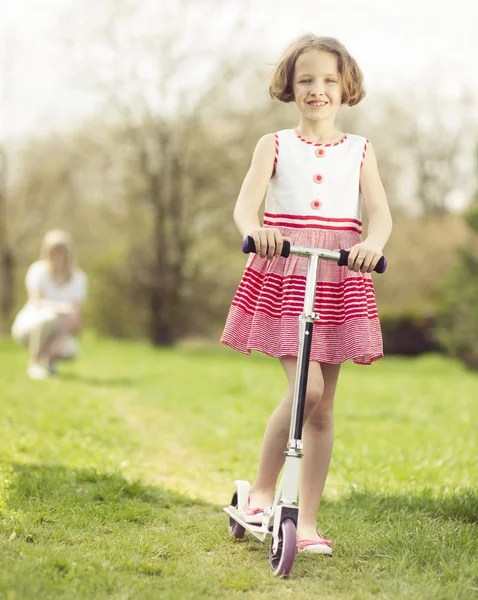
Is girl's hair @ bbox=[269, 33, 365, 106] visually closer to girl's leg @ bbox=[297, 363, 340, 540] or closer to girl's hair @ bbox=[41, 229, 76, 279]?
girl's leg @ bbox=[297, 363, 340, 540]

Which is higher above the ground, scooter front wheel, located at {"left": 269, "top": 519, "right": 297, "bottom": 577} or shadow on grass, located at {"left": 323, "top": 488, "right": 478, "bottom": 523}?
scooter front wheel, located at {"left": 269, "top": 519, "right": 297, "bottom": 577}

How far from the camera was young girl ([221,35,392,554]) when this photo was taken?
331cm

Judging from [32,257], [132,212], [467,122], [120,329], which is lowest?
[120,329]

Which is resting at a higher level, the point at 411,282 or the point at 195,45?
the point at 195,45

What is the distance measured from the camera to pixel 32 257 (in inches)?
950

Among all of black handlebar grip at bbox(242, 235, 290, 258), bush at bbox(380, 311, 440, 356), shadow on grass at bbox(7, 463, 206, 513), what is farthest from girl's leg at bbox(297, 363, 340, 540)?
bush at bbox(380, 311, 440, 356)

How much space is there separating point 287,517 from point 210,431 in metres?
3.76

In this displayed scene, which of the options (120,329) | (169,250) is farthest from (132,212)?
(120,329)

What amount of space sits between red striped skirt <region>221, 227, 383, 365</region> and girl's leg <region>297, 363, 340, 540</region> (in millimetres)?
169

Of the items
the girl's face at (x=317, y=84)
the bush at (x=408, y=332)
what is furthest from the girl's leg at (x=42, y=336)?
the bush at (x=408, y=332)

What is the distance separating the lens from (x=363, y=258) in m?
3.03

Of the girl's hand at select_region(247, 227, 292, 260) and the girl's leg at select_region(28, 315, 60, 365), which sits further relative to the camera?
the girl's leg at select_region(28, 315, 60, 365)

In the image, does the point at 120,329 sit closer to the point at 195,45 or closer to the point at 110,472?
the point at 195,45

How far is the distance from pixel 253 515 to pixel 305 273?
978mm
